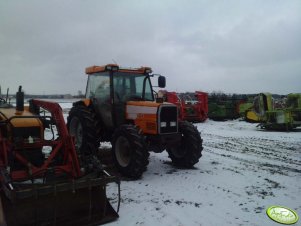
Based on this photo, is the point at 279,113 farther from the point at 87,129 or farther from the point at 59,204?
the point at 59,204

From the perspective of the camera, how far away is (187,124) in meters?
7.78

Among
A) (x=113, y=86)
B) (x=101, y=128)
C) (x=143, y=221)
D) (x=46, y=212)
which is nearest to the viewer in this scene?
(x=46, y=212)

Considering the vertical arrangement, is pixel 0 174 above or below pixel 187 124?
below

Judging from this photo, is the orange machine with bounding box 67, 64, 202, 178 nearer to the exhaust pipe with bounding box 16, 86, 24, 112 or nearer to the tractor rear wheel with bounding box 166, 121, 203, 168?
the tractor rear wheel with bounding box 166, 121, 203, 168

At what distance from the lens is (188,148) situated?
759 cm

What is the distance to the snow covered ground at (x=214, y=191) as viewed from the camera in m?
4.73

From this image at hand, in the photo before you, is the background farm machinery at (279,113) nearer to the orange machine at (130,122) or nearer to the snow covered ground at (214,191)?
the snow covered ground at (214,191)

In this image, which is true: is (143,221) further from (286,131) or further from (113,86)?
(286,131)

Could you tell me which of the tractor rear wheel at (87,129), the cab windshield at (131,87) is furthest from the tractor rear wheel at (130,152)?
the cab windshield at (131,87)

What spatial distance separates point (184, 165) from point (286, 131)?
939 centimetres

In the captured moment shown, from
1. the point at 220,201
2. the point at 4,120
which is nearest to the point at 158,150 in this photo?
the point at 220,201

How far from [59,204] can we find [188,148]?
382 centimetres

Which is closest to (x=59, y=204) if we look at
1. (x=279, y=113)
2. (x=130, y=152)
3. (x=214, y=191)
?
(x=130, y=152)

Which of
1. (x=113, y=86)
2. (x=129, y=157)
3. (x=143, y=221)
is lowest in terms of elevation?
(x=143, y=221)
